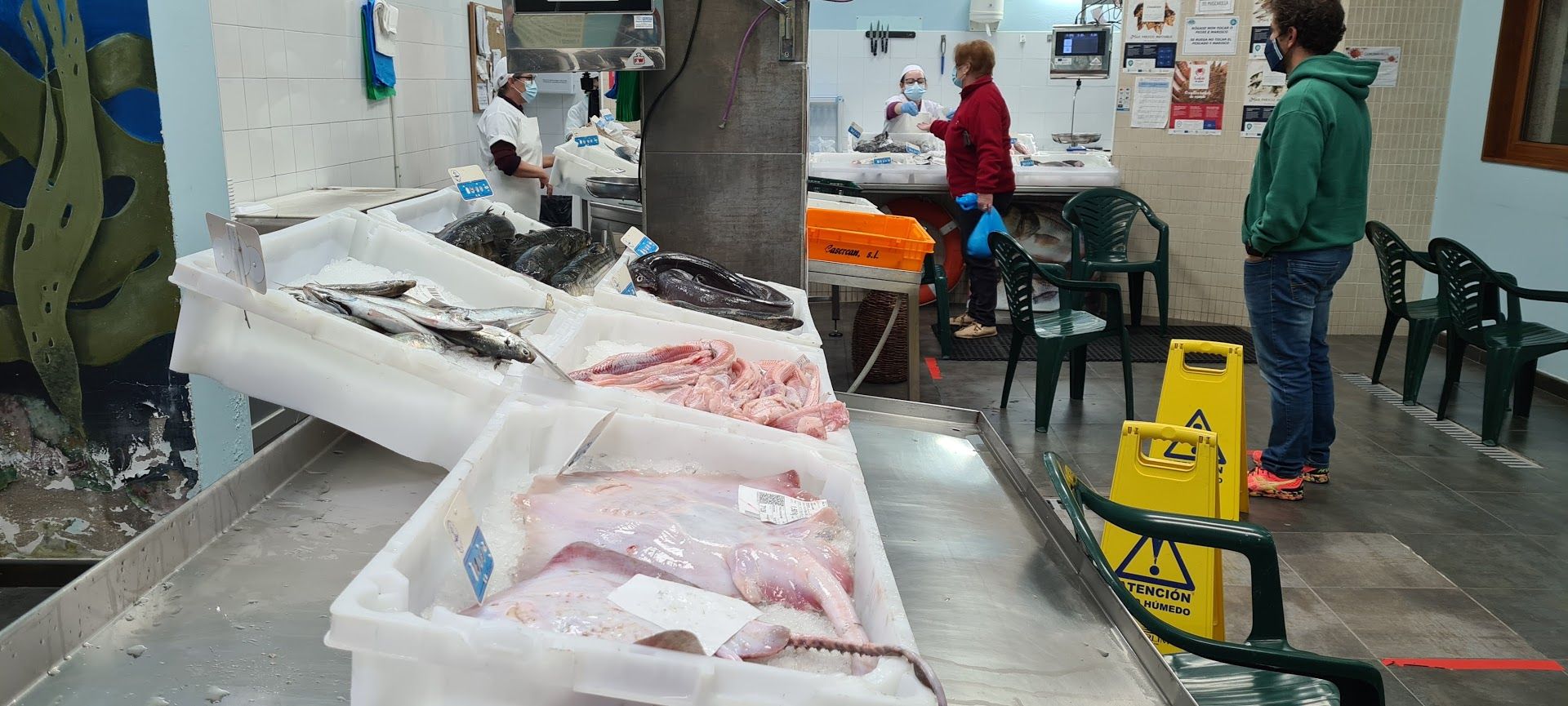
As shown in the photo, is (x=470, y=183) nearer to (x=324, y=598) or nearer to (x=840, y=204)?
(x=840, y=204)

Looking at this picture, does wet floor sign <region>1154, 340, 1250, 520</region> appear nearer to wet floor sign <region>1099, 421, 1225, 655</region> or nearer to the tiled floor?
the tiled floor

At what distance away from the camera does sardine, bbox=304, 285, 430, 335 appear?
7.02 feet

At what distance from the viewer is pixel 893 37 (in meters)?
12.6

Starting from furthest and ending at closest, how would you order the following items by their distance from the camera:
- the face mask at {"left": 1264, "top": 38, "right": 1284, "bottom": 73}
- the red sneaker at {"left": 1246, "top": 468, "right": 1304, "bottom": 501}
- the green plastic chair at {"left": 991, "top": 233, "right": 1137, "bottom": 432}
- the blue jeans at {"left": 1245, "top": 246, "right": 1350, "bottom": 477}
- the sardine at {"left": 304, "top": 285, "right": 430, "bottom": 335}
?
the green plastic chair at {"left": 991, "top": 233, "right": 1137, "bottom": 432}
the red sneaker at {"left": 1246, "top": 468, "right": 1304, "bottom": 501}
the face mask at {"left": 1264, "top": 38, "right": 1284, "bottom": 73}
the blue jeans at {"left": 1245, "top": 246, "right": 1350, "bottom": 477}
the sardine at {"left": 304, "top": 285, "right": 430, "bottom": 335}

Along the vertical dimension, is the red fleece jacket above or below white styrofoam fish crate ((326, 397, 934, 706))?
above

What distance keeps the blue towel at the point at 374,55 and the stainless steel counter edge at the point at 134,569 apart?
4.17 metres

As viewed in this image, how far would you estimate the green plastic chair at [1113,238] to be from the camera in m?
7.85

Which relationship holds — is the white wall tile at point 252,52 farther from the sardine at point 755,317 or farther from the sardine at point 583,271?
the sardine at point 755,317

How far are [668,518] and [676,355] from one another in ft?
3.05

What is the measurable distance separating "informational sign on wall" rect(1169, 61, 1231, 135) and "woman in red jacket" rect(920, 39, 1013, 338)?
151 centimetres

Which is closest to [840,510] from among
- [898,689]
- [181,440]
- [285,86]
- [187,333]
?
[898,689]

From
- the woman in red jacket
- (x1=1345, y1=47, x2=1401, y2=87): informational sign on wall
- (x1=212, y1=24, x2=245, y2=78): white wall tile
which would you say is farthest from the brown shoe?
(x1=212, y1=24, x2=245, y2=78): white wall tile

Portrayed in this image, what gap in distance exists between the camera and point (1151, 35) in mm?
7836

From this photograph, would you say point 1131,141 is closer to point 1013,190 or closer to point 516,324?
point 1013,190
